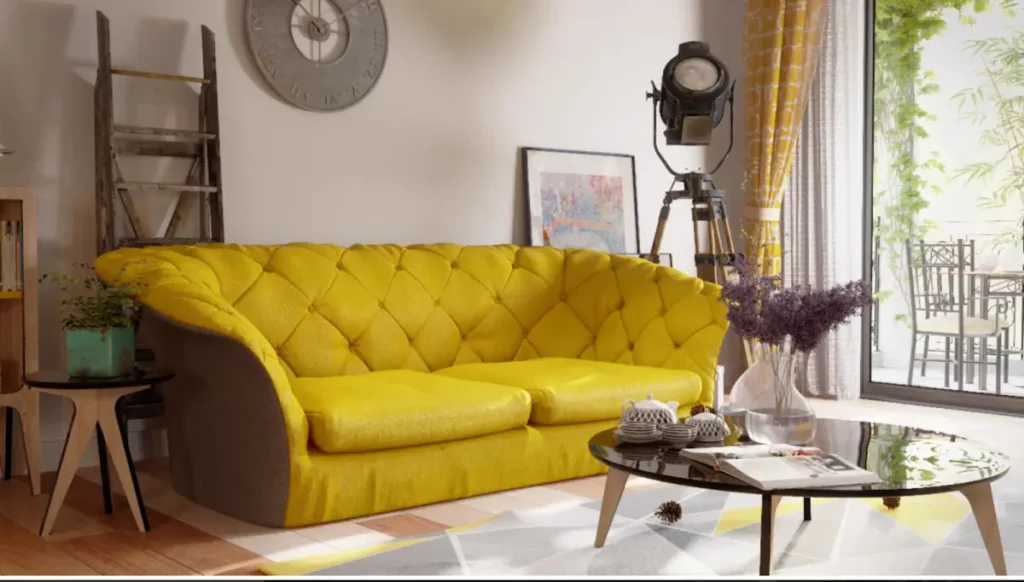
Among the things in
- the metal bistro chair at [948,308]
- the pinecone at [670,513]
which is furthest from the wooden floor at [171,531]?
the metal bistro chair at [948,308]

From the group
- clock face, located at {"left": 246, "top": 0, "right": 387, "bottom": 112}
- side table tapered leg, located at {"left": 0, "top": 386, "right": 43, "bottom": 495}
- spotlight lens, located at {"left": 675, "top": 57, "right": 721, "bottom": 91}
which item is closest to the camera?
side table tapered leg, located at {"left": 0, "top": 386, "right": 43, "bottom": 495}

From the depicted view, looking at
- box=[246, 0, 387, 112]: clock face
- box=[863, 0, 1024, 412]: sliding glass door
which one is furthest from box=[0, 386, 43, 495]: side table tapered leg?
box=[863, 0, 1024, 412]: sliding glass door

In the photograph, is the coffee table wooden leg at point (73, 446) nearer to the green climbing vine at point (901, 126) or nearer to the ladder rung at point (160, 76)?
the ladder rung at point (160, 76)

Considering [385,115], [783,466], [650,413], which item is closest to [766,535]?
[783,466]

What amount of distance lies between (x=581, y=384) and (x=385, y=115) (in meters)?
1.68

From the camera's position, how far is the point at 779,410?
2.71m

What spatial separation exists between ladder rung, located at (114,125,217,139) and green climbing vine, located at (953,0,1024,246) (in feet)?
12.5

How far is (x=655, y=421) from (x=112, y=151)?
7.40 ft

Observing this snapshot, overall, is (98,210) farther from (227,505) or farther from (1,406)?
(227,505)

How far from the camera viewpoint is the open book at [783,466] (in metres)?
2.30

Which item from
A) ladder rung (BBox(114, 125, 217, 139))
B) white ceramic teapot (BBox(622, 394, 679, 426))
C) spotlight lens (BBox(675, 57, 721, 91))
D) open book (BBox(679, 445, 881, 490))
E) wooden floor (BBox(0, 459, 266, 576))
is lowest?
wooden floor (BBox(0, 459, 266, 576))

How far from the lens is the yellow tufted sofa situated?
3.16 metres

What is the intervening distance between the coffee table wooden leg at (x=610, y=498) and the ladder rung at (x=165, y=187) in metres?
2.04

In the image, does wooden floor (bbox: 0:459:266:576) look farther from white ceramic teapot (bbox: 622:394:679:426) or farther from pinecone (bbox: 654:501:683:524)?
pinecone (bbox: 654:501:683:524)
